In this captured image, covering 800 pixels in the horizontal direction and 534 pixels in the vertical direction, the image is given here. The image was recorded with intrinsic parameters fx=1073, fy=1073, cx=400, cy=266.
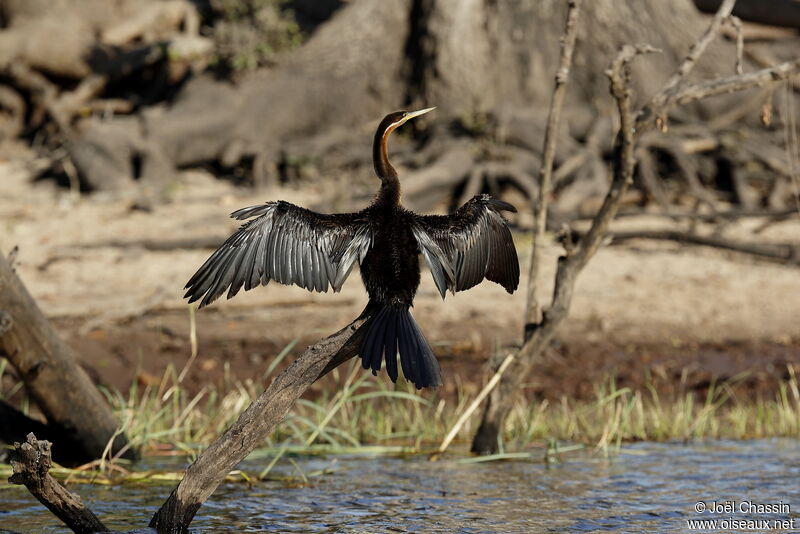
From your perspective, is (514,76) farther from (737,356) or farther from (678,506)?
(678,506)

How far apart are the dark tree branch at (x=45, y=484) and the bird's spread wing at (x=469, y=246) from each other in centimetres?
140

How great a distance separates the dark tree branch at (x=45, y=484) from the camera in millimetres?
3158

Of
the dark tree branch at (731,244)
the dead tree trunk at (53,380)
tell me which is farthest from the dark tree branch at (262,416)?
the dark tree branch at (731,244)

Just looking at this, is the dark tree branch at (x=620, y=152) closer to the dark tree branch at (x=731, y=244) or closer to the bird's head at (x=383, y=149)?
the bird's head at (x=383, y=149)

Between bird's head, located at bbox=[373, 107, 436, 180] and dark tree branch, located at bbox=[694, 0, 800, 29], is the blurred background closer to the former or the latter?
dark tree branch, located at bbox=[694, 0, 800, 29]

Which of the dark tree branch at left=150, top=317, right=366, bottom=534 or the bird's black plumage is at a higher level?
the bird's black plumage

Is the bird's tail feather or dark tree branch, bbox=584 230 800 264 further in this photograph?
dark tree branch, bbox=584 230 800 264

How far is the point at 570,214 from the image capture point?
10.2 m

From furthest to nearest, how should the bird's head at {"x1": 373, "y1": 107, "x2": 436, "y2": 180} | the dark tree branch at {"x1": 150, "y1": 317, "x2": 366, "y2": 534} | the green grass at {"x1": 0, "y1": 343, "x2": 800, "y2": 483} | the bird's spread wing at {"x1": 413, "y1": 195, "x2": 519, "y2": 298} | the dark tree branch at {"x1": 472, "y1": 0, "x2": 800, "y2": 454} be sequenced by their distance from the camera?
the green grass at {"x1": 0, "y1": 343, "x2": 800, "y2": 483}
the dark tree branch at {"x1": 472, "y1": 0, "x2": 800, "y2": 454}
the bird's head at {"x1": 373, "y1": 107, "x2": 436, "y2": 180}
the bird's spread wing at {"x1": 413, "y1": 195, "x2": 519, "y2": 298}
the dark tree branch at {"x1": 150, "y1": 317, "x2": 366, "y2": 534}

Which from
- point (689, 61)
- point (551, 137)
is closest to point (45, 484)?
point (551, 137)

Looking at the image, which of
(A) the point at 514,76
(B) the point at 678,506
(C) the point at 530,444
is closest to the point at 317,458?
(C) the point at 530,444

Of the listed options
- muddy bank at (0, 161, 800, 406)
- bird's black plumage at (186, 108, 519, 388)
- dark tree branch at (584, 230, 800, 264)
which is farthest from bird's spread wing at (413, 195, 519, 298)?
dark tree branch at (584, 230, 800, 264)

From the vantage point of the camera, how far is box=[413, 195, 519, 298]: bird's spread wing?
12.6ft

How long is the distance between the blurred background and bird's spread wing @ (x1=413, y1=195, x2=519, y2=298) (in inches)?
142
